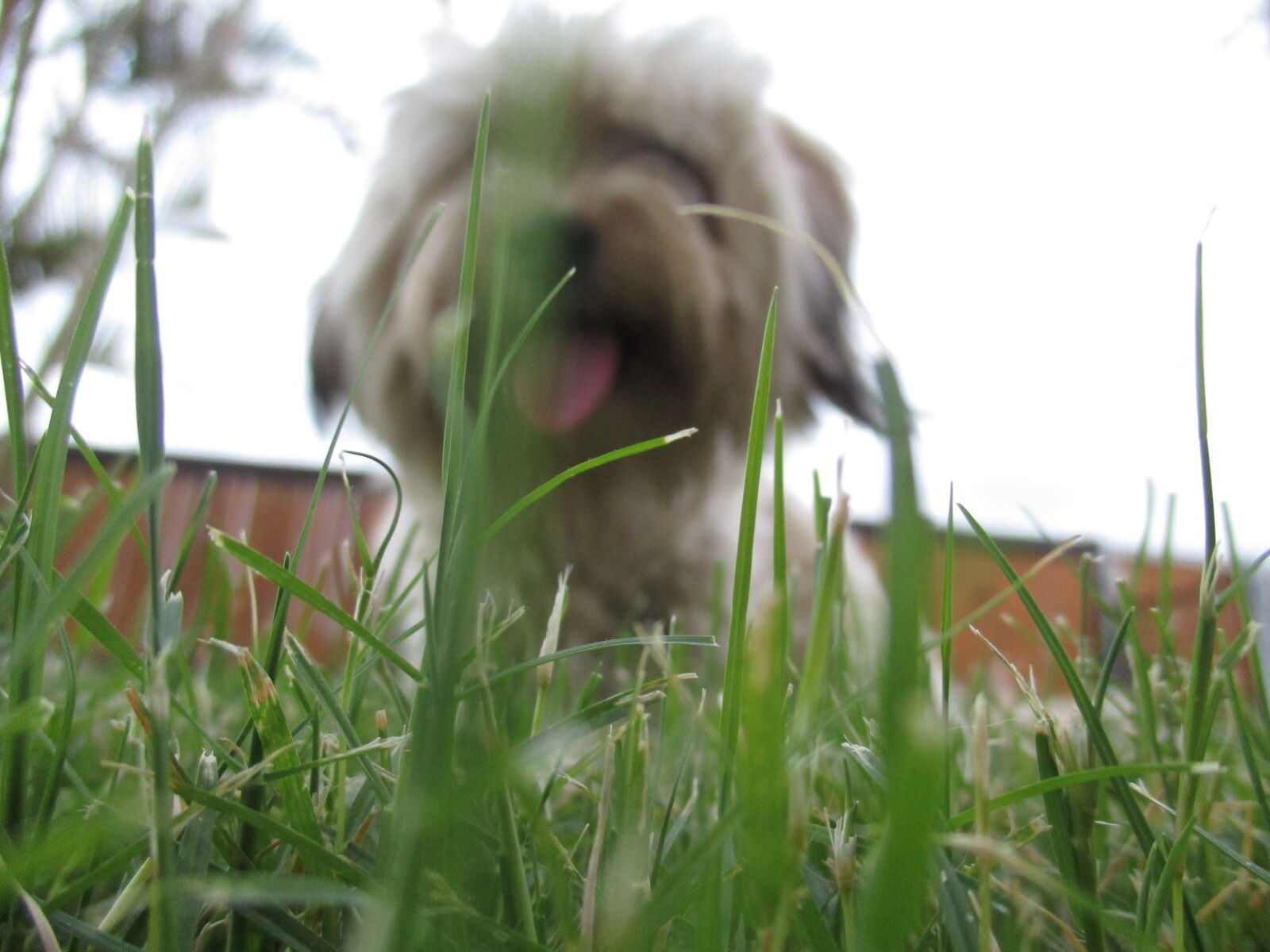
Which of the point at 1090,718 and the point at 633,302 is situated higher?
the point at 633,302

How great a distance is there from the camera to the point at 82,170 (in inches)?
92.5

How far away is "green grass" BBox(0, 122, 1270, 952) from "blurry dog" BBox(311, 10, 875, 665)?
906 mm

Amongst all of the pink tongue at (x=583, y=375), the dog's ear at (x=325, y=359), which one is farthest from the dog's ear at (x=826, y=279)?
the dog's ear at (x=325, y=359)

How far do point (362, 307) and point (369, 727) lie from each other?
1066 millimetres

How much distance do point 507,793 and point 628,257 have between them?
3.59 ft

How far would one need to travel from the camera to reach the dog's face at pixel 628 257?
1.25 m

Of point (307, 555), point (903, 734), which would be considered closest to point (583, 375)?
point (903, 734)

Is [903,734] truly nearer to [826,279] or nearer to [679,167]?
[679,167]

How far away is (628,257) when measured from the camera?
124 centimetres

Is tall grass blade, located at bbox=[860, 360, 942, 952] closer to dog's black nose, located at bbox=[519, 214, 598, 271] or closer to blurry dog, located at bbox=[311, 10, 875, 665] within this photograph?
dog's black nose, located at bbox=[519, 214, 598, 271]

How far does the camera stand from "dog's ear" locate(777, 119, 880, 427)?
1.59 m

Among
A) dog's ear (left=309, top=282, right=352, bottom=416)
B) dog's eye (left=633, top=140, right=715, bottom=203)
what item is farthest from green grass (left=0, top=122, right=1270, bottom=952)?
dog's ear (left=309, top=282, right=352, bottom=416)

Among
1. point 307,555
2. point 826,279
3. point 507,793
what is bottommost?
point 307,555

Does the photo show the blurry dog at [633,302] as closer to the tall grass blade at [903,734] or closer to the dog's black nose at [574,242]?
the dog's black nose at [574,242]
